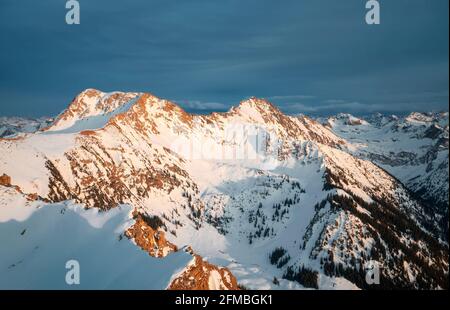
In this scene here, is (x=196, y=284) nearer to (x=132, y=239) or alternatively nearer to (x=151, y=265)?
(x=151, y=265)

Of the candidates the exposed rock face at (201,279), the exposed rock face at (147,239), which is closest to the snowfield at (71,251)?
the exposed rock face at (201,279)

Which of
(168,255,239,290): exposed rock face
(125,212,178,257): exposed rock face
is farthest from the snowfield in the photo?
(125,212,178,257): exposed rock face

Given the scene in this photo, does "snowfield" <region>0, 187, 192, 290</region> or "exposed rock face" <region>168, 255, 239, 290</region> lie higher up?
"snowfield" <region>0, 187, 192, 290</region>

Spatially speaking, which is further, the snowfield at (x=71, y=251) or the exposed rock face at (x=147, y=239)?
the exposed rock face at (x=147, y=239)

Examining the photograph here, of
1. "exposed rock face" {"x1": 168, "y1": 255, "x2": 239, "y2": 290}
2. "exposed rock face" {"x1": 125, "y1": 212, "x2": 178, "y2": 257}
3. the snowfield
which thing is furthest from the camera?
"exposed rock face" {"x1": 125, "y1": 212, "x2": 178, "y2": 257}

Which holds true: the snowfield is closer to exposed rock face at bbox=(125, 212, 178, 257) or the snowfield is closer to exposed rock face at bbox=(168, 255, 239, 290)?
exposed rock face at bbox=(168, 255, 239, 290)

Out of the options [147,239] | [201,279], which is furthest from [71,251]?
Answer: [201,279]

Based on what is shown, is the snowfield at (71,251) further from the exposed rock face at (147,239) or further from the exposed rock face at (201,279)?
the exposed rock face at (147,239)
